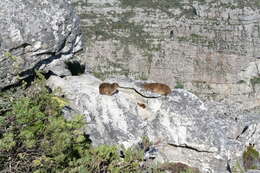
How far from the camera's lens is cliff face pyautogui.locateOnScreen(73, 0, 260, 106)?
5188cm

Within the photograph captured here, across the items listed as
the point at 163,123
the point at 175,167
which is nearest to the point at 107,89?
the point at 163,123

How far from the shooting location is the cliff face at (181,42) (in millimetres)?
51875

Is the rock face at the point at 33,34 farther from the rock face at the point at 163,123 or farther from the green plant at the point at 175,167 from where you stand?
the green plant at the point at 175,167

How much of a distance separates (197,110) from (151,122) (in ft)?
4.17

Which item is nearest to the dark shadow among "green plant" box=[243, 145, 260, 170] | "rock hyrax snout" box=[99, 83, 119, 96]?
"rock hyrax snout" box=[99, 83, 119, 96]

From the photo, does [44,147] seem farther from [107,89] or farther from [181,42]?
[181,42]

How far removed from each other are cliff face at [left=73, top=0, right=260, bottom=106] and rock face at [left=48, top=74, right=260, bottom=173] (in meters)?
38.4

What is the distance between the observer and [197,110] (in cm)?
1063

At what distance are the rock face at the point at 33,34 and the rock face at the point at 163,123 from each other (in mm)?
2537

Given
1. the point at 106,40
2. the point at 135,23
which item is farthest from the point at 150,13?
the point at 106,40

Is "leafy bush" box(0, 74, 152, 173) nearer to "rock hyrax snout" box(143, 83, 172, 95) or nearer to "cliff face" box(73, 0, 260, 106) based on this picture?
"rock hyrax snout" box(143, 83, 172, 95)

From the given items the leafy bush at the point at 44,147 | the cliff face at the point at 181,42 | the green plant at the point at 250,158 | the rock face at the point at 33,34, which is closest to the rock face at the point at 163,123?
the green plant at the point at 250,158

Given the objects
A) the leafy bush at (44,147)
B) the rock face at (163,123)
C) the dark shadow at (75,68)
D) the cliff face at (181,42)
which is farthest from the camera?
the cliff face at (181,42)

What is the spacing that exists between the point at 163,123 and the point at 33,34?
4856 millimetres
